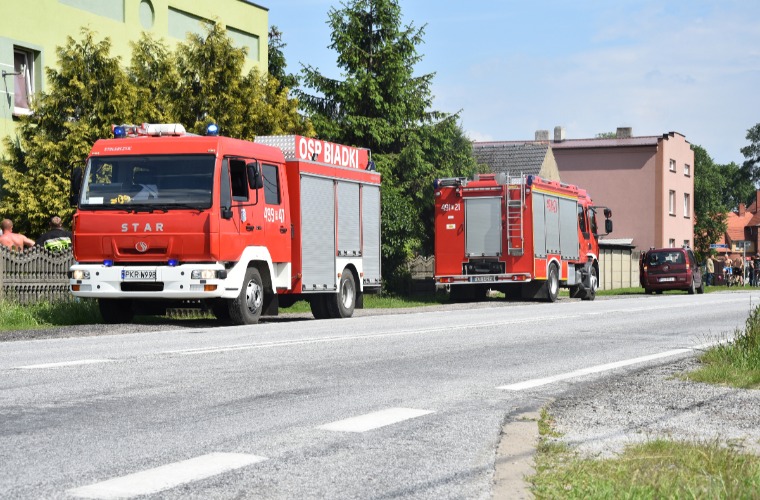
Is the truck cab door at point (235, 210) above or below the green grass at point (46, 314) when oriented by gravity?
above

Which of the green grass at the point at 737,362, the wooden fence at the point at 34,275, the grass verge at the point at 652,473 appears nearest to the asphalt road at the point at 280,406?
the grass verge at the point at 652,473

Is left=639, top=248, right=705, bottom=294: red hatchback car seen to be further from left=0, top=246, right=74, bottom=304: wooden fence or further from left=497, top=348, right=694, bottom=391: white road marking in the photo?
left=497, top=348, right=694, bottom=391: white road marking

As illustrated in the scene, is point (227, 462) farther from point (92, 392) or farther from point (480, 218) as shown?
point (480, 218)

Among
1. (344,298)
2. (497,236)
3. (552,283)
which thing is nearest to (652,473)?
(344,298)

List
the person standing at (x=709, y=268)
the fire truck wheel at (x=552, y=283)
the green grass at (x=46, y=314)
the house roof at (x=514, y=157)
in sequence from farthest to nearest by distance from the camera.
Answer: the house roof at (x=514, y=157)
the person standing at (x=709, y=268)
the fire truck wheel at (x=552, y=283)
the green grass at (x=46, y=314)

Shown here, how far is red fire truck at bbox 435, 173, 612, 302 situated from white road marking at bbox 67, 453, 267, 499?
25.5 metres

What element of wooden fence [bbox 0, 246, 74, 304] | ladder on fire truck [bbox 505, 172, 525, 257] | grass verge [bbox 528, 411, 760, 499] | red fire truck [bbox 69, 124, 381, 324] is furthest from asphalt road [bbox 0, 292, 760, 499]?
ladder on fire truck [bbox 505, 172, 525, 257]

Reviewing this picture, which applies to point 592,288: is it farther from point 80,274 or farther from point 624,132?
point 624,132

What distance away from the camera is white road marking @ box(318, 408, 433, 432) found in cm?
714

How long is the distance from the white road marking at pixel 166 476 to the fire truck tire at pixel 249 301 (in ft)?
40.2

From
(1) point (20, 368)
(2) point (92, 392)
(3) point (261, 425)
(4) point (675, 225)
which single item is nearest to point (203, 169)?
(1) point (20, 368)

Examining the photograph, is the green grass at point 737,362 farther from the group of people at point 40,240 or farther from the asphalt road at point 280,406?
the group of people at point 40,240

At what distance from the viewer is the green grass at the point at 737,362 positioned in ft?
33.0

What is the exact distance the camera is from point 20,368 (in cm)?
1030
